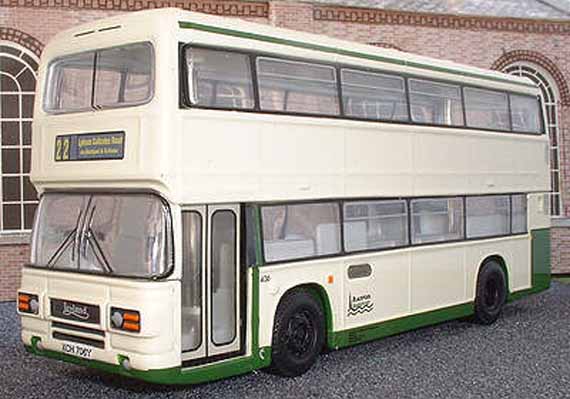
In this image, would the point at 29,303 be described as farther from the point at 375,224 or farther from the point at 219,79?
the point at 375,224

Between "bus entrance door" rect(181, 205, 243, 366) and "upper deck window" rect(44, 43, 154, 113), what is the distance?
53.5 inches

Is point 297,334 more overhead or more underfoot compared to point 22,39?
more underfoot

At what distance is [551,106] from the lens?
19391mm

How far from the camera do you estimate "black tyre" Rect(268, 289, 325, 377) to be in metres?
9.18

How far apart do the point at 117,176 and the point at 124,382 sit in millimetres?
2446

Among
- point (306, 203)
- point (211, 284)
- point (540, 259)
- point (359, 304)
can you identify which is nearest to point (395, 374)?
point (359, 304)

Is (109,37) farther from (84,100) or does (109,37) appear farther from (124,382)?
(124,382)

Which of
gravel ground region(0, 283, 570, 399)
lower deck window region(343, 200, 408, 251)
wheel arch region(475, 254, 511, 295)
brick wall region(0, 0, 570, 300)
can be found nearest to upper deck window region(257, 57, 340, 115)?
lower deck window region(343, 200, 408, 251)

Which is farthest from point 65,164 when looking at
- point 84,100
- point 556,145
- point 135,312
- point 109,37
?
point 556,145

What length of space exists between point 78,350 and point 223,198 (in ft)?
6.76

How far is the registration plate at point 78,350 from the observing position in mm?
8219

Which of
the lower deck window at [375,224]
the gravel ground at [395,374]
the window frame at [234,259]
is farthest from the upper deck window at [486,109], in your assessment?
the window frame at [234,259]

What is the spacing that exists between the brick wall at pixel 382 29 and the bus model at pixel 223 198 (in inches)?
247

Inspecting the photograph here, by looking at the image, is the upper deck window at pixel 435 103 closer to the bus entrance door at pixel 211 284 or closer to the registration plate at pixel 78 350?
the bus entrance door at pixel 211 284
